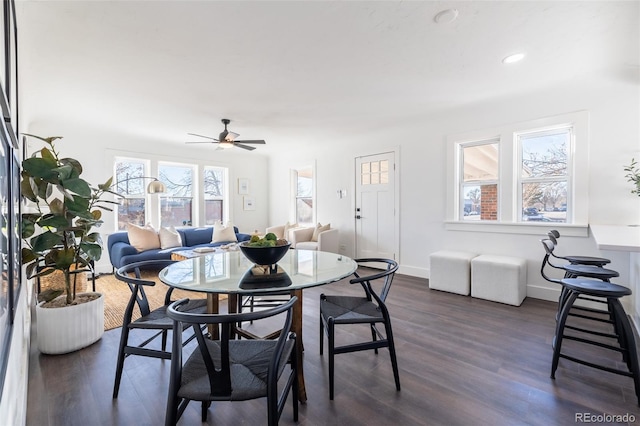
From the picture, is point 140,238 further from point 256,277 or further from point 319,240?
point 256,277

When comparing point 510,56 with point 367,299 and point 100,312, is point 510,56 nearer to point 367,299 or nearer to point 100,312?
point 367,299

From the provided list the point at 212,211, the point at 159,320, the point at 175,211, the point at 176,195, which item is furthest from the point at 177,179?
the point at 159,320

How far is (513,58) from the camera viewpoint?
2.55 m

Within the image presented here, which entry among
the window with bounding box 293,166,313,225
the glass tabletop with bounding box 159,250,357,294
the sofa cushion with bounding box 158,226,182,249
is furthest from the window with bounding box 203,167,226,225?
the glass tabletop with bounding box 159,250,357,294

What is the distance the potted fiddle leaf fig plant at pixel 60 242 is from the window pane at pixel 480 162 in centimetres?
431

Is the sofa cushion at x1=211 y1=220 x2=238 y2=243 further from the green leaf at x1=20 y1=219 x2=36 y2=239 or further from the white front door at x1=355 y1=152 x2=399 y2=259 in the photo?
the green leaf at x1=20 y1=219 x2=36 y2=239

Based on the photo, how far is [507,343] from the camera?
2.41 meters

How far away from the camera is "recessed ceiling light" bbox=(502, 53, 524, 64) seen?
8.21 feet

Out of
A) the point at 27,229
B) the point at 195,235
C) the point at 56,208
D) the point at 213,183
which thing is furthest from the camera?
the point at 213,183

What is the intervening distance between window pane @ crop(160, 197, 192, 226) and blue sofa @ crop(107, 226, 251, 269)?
0.56m

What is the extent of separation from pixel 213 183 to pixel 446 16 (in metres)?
5.59

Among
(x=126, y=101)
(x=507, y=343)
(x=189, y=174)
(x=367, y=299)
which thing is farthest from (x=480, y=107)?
(x=189, y=174)

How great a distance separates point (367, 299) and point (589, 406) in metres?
1.37

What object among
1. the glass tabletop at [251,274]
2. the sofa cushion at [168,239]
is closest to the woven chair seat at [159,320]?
the glass tabletop at [251,274]
